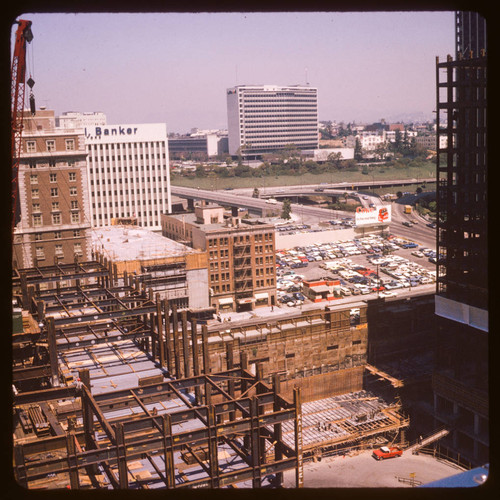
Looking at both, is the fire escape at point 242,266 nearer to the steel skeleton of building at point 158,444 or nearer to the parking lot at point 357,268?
the parking lot at point 357,268

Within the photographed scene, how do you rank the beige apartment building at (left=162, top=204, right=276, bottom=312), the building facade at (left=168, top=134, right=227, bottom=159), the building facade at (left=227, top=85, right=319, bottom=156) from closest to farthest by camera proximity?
the beige apartment building at (left=162, top=204, right=276, bottom=312) → the building facade at (left=227, top=85, right=319, bottom=156) → the building facade at (left=168, top=134, right=227, bottom=159)

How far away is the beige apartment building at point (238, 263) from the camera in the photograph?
59.0ft

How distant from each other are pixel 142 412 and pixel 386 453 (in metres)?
6.38

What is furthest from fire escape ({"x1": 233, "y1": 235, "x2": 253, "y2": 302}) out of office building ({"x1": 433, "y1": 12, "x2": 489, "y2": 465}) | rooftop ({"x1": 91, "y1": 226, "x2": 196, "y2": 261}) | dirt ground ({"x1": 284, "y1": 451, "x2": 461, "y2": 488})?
dirt ground ({"x1": 284, "y1": 451, "x2": 461, "y2": 488})

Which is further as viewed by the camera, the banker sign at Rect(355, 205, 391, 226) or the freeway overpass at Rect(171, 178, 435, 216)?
the freeway overpass at Rect(171, 178, 435, 216)

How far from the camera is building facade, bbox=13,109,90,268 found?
13375mm

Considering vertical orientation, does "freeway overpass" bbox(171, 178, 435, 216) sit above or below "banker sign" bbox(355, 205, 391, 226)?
above

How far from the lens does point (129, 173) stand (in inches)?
1053

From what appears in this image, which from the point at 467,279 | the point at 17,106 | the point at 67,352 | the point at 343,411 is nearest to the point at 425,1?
the point at 67,352

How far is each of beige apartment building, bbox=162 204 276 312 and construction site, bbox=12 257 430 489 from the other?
6392 millimetres

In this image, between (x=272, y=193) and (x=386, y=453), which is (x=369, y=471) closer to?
(x=386, y=453)

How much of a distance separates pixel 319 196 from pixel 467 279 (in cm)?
2616

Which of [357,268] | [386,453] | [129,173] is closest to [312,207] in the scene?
[129,173]

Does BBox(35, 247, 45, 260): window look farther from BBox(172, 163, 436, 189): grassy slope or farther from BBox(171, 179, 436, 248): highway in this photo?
BBox(172, 163, 436, 189): grassy slope
